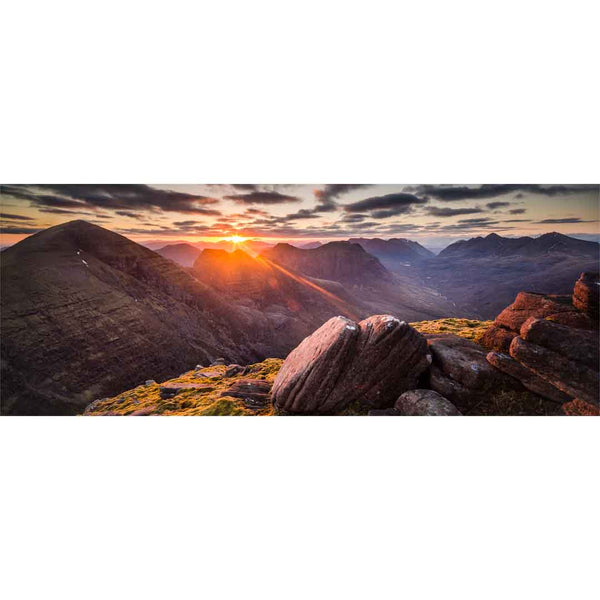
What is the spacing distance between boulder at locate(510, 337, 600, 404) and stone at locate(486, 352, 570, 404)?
0.36ft

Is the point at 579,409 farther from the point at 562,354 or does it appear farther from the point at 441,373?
the point at 441,373

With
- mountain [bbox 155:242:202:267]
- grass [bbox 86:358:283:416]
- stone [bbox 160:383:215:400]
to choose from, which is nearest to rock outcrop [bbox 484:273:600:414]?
grass [bbox 86:358:283:416]

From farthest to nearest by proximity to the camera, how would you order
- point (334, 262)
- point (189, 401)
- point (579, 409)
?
point (334, 262), point (189, 401), point (579, 409)

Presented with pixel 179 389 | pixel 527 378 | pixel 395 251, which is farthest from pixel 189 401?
pixel 527 378

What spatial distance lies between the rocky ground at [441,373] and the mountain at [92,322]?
174 cm

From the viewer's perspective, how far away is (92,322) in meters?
8.89

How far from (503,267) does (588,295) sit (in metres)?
2.44

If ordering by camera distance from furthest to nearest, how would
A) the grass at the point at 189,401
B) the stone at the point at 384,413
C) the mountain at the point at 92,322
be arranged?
the mountain at the point at 92,322, the grass at the point at 189,401, the stone at the point at 384,413

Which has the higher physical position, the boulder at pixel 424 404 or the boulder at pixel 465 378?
the boulder at pixel 465 378

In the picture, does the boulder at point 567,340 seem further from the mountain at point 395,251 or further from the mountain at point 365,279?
the mountain at point 395,251

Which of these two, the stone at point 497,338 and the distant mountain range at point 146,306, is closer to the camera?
the stone at point 497,338

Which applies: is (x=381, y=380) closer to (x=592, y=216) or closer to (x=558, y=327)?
(x=558, y=327)

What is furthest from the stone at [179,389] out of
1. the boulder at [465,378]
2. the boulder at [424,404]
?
the boulder at [465,378]

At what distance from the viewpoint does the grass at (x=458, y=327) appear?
8501 millimetres
